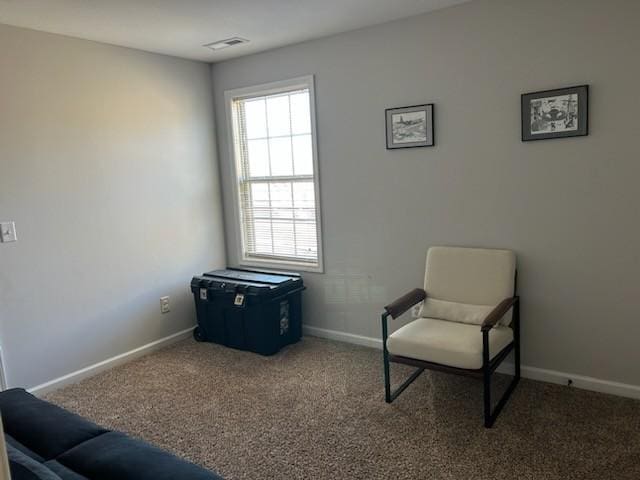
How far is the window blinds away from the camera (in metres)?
3.88

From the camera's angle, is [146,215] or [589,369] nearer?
[589,369]

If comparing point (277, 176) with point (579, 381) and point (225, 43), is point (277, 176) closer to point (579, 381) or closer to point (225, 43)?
point (225, 43)

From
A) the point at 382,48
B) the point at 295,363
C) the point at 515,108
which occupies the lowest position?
the point at 295,363

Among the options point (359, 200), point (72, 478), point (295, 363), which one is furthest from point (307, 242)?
point (72, 478)

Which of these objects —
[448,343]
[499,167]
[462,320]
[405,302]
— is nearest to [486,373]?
[448,343]

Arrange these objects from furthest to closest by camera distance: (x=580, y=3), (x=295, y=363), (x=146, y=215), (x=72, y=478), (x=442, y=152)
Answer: (x=146, y=215), (x=295, y=363), (x=442, y=152), (x=580, y=3), (x=72, y=478)

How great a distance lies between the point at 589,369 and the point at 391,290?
4.35 ft

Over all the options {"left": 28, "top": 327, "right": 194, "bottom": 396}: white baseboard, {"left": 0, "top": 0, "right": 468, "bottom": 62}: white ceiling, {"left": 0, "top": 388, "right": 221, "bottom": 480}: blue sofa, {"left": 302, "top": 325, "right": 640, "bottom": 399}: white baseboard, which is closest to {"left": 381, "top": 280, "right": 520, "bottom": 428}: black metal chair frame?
{"left": 302, "top": 325, "right": 640, "bottom": 399}: white baseboard

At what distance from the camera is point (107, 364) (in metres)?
3.56

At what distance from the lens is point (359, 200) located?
11.9 ft

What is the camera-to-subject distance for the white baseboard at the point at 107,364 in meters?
3.22

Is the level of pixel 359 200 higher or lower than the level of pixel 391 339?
higher

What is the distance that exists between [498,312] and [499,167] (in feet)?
→ 2.97

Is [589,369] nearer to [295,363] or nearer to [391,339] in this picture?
[391,339]
